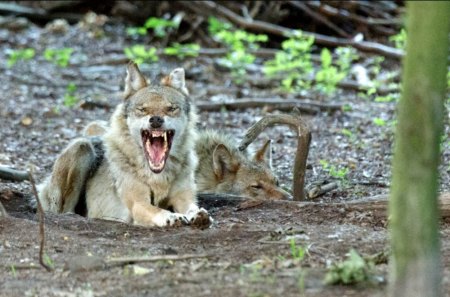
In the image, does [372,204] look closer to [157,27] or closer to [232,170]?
[232,170]

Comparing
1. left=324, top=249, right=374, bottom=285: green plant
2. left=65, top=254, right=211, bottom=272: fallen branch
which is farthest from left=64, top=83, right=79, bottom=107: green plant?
left=324, top=249, right=374, bottom=285: green plant

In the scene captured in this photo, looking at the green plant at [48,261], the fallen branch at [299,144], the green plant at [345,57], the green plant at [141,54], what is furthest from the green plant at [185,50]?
the green plant at [48,261]

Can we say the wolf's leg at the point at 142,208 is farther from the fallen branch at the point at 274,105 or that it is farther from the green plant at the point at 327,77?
the green plant at the point at 327,77

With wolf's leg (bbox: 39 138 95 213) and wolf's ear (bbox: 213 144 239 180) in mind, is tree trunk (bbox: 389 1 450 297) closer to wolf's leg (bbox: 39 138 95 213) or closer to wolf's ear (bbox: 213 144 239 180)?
wolf's leg (bbox: 39 138 95 213)

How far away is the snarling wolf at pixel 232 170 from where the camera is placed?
9195mm

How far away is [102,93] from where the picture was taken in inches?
615

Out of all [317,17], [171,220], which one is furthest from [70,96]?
[171,220]

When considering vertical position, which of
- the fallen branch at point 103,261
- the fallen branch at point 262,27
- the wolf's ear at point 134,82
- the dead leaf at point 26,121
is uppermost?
the fallen branch at point 262,27

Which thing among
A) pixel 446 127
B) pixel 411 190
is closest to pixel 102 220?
pixel 411 190

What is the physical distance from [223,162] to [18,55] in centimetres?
987

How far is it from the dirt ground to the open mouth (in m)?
0.73

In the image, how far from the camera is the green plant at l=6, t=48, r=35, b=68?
1784 centimetres

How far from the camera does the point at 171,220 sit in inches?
288

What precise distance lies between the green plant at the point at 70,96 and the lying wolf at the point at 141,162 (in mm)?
6287
